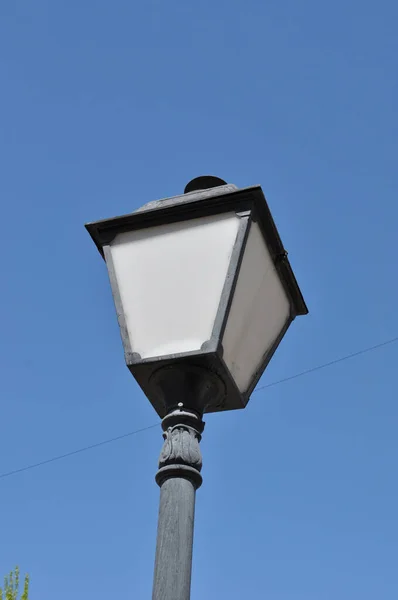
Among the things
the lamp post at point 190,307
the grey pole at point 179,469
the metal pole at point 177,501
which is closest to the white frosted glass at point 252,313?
the lamp post at point 190,307

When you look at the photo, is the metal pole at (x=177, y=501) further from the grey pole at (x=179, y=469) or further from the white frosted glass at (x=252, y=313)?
→ the white frosted glass at (x=252, y=313)

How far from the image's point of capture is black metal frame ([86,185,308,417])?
2.19m

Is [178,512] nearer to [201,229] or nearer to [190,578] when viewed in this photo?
[190,578]

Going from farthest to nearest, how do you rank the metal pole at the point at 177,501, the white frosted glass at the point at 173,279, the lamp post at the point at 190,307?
the white frosted glass at the point at 173,279 < the lamp post at the point at 190,307 < the metal pole at the point at 177,501

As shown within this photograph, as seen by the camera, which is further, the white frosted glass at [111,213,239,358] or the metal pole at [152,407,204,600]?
the white frosted glass at [111,213,239,358]

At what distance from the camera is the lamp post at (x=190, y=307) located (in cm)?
209

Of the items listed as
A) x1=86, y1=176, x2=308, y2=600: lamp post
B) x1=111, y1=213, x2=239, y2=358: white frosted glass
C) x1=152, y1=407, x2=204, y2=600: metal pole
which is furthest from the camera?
x1=111, y1=213, x2=239, y2=358: white frosted glass

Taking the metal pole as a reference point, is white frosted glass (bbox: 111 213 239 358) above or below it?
above

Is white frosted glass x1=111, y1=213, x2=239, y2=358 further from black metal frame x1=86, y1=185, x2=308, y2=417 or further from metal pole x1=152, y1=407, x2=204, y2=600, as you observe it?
metal pole x1=152, y1=407, x2=204, y2=600

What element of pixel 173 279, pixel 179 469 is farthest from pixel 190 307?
pixel 179 469

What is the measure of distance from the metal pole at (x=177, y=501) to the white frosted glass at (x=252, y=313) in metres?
0.22

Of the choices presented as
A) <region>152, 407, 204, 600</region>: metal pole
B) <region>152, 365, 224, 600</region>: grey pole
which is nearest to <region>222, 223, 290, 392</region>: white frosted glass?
<region>152, 365, 224, 600</region>: grey pole

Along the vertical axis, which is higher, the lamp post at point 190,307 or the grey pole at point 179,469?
the lamp post at point 190,307

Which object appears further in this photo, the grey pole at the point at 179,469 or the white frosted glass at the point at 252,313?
the white frosted glass at the point at 252,313
